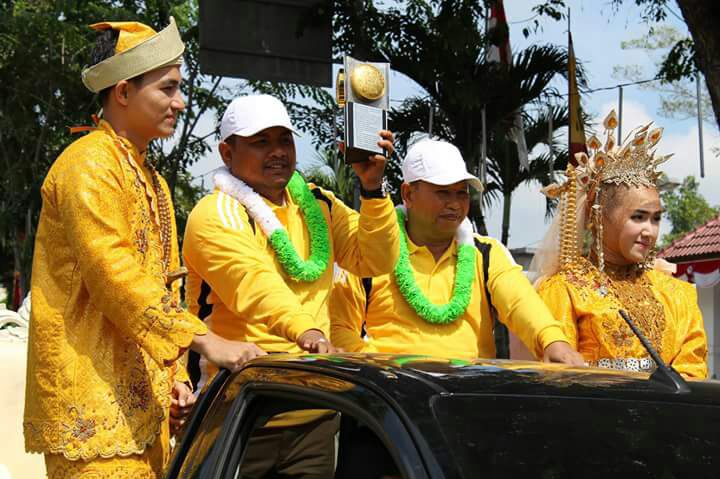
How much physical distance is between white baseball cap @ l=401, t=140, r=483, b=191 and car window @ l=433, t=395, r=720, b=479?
7.39 feet

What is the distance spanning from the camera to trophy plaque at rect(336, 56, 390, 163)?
337cm

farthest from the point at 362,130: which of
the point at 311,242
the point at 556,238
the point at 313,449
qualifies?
the point at 556,238

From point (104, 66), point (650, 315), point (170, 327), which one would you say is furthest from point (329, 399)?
point (650, 315)

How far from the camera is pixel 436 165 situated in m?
4.25

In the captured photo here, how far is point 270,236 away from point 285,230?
78 mm

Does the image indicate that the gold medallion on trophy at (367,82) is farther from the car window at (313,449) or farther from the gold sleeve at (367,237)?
the car window at (313,449)

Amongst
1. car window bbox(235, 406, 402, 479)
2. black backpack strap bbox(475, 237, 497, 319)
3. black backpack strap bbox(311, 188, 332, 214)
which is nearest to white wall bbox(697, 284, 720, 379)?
black backpack strap bbox(475, 237, 497, 319)

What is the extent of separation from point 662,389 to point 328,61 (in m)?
9.02

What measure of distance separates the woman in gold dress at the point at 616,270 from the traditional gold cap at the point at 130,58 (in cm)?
199

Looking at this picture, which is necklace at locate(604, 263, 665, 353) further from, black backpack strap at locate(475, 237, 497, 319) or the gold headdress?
black backpack strap at locate(475, 237, 497, 319)

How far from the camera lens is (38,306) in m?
3.02

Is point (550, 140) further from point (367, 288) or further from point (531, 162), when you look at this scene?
point (367, 288)

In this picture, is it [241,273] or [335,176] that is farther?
[335,176]

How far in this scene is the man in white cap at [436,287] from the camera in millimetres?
4125
